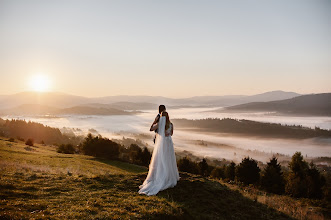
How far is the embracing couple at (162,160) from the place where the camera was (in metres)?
15.0

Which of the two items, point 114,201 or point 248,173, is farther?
point 248,173

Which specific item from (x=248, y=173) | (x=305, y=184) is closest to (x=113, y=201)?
(x=305, y=184)

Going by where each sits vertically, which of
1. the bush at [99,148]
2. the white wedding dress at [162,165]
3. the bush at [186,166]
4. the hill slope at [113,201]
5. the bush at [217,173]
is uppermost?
the white wedding dress at [162,165]

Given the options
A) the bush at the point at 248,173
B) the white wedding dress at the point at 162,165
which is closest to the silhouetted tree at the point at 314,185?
the bush at the point at 248,173

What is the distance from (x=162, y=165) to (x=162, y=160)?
350 millimetres

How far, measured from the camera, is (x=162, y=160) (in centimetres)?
1520

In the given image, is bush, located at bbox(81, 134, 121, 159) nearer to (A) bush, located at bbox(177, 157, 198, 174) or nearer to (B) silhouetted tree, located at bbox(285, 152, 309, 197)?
(A) bush, located at bbox(177, 157, 198, 174)

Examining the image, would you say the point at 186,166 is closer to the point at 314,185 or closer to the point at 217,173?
the point at 217,173

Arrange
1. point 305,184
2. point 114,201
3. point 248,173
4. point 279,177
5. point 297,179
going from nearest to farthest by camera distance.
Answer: point 114,201 < point 297,179 < point 305,184 < point 279,177 < point 248,173

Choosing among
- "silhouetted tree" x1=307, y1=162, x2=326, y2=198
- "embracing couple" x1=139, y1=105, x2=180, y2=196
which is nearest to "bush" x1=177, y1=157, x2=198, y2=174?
"silhouetted tree" x1=307, y1=162, x2=326, y2=198

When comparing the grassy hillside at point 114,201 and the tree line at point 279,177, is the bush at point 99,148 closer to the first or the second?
the tree line at point 279,177

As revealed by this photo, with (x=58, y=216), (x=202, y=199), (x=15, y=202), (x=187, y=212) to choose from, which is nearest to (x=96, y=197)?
(x=58, y=216)

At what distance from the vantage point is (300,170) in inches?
3258

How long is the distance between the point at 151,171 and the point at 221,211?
5.31 m
